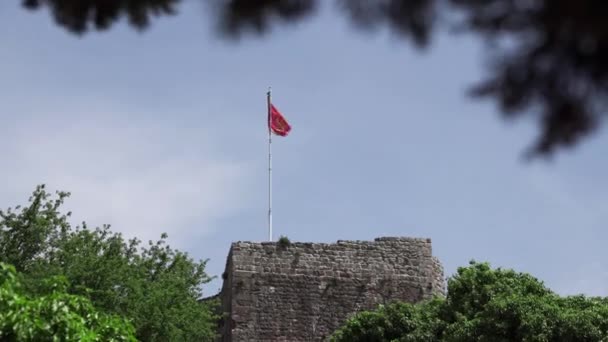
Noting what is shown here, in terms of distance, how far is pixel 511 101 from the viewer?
2.58 meters

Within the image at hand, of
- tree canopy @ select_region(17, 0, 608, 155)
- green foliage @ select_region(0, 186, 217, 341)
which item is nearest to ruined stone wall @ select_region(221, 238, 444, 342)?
green foliage @ select_region(0, 186, 217, 341)

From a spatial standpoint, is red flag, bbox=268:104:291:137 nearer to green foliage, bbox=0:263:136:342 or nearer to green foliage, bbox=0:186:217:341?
green foliage, bbox=0:186:217:341

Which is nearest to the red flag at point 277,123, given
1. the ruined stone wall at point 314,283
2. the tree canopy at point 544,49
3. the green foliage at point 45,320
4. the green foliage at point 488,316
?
the ruined stone wall at point 314,283

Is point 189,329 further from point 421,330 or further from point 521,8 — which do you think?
point 521,8

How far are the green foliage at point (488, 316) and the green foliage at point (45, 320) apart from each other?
9.26 meters

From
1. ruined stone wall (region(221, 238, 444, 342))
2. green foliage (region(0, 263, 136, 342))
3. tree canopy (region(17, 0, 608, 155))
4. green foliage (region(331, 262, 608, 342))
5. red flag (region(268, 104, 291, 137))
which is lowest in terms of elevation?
tree canopy (region(17, 0, 608, 155))

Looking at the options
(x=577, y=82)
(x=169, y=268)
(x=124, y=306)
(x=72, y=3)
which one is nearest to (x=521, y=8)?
(x=577, y=82)

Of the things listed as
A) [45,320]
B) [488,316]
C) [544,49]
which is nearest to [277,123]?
[488,316]

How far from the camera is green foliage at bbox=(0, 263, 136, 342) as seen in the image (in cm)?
1146

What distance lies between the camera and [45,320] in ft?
38.7

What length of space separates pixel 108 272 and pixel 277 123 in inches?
Result: 334

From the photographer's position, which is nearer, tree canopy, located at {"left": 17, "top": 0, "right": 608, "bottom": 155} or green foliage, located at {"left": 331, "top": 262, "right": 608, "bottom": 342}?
tree canopy, located at {"left": 17, "top": 0, "right": 608, "bottom": 155}

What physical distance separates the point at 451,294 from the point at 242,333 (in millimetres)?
4968

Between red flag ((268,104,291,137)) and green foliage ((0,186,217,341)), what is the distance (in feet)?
19.5
